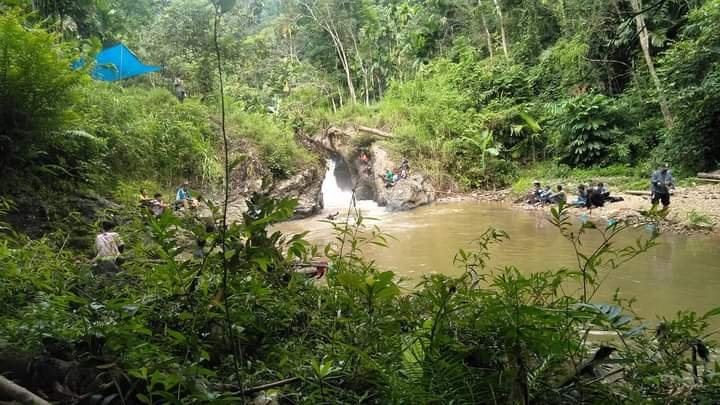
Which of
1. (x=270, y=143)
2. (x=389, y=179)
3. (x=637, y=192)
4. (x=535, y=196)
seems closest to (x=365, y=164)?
(x=389, y=179)

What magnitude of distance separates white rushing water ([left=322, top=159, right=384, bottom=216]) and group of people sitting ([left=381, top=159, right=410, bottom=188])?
113cm

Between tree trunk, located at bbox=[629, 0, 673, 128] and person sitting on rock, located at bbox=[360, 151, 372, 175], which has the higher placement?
tree trunk, located at bbox=[629, 0, 673, 128]

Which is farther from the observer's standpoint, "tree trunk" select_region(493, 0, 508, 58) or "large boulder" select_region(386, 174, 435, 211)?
"tree trunk" select_region(493, 0, 508, 58)

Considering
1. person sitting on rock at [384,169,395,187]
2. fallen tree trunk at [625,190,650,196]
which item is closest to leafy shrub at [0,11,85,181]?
person sitting on rock at [384,169,395,187]

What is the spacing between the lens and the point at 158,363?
1.12 meters

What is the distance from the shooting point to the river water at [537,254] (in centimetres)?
570

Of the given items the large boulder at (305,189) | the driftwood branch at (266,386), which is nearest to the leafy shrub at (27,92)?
the driftwood branch at (266,386)

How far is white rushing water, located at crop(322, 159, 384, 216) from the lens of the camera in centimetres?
1830

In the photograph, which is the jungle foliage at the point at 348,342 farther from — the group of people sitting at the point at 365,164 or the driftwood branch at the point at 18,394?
the group of people sitting at the point at 365,164

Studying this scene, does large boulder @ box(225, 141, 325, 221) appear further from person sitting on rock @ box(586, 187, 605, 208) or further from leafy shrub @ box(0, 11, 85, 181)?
person sitting on rock @ box(586, 187, 605, 208)

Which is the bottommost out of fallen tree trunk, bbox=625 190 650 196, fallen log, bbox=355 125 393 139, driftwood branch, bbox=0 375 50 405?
fallen tree trunk, bbox=625 190 650 196

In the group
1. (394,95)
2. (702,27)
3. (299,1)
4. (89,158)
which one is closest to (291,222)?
(89,158)

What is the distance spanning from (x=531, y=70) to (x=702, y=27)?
28.6ft

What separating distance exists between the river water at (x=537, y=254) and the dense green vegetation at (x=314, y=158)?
0.51m
